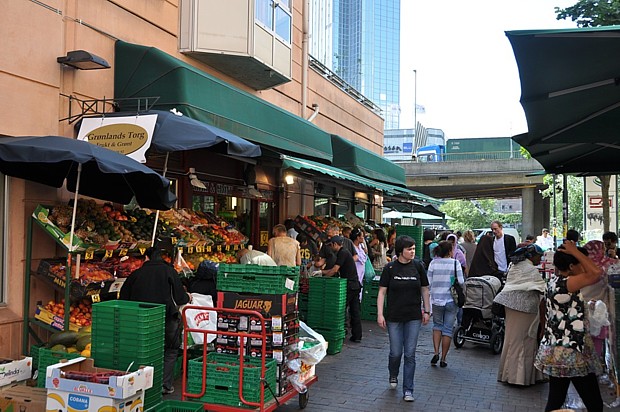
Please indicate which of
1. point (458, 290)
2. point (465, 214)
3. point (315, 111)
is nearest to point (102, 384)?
point (458, 290)

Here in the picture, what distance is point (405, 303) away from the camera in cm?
686

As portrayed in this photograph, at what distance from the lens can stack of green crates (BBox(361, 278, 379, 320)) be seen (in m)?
12.2

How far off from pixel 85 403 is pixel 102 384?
238mm

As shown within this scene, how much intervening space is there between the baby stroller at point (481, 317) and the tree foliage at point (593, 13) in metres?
6.79

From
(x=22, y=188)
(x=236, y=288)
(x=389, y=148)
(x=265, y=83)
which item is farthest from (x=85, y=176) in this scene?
(x=389, y=148)

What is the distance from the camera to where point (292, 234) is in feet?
43.9

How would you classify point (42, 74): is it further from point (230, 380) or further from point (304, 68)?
point (304, 68)

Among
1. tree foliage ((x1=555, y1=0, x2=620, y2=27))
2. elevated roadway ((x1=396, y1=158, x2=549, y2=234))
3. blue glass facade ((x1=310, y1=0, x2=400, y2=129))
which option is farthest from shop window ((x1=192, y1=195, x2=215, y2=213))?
blue glass facade ((x1=310, y1=0, x2=400, y2=129))

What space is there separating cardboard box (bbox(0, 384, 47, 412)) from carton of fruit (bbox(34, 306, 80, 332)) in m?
1.55

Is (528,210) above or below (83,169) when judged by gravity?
above

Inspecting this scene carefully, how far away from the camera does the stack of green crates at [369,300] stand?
→ 479 inches

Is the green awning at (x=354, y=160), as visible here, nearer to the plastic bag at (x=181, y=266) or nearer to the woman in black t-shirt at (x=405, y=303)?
the plastic bag at (x=181, y=266)

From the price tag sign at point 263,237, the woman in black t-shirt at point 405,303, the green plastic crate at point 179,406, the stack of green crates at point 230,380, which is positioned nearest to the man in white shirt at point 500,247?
the price tag sign at point 263,237

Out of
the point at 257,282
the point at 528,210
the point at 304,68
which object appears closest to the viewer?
the point at 257,282
